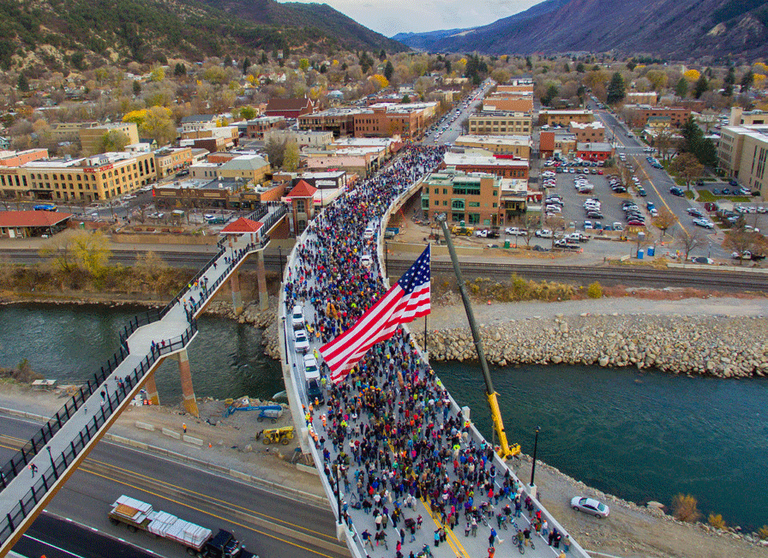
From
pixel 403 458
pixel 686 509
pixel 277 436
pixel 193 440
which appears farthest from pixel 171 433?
pixel 686 509

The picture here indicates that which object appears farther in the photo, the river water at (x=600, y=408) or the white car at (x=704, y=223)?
the white car at (x=704, y=223)

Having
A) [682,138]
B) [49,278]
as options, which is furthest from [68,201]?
[682,138]

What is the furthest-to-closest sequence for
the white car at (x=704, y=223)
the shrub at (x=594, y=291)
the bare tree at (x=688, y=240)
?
1. the white car at (x=704, y=223)
2. the bare tree at (x=688, y=240)
3. the shrub at (x=594, y=291)

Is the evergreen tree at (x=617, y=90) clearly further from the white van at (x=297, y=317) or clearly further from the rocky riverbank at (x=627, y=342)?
the white van at (x=297, y=317)

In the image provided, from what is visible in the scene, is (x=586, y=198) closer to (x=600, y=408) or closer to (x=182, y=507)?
(x=600, y=408)

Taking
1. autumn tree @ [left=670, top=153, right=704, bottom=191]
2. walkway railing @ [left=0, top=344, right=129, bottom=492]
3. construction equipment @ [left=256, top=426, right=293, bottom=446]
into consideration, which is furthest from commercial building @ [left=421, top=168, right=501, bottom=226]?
walkway railing @ [left=0, top=344, right=129, bottom=492]

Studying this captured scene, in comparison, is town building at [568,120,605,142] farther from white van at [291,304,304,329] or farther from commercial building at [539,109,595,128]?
white van at [291,304,304,329]

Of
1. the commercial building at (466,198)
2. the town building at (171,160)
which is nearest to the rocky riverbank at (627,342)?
the commercial building at (466,198)
